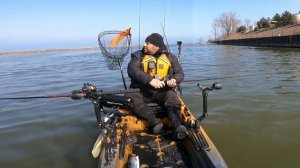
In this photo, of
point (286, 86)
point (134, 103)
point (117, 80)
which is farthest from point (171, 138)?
point (117, 80)

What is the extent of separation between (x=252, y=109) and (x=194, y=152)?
5.54 meters

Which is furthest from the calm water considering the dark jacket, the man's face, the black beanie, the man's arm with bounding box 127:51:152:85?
the black beanie

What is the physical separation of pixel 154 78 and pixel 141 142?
1.26 meters

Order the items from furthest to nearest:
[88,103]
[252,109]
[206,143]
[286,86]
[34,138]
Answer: [286,86], [88,103], [252,109], [34,138], [206,143]

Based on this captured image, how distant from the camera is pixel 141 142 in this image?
21.5 ft

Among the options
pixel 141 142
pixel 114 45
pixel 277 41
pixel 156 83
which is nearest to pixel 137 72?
pixel 156 83

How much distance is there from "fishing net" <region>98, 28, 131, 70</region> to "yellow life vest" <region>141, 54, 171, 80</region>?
3.04m

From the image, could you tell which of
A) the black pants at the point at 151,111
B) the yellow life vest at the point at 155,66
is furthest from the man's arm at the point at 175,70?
the black pants at the point at 151,111

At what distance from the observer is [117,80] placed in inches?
738

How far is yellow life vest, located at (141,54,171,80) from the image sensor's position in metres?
6.79

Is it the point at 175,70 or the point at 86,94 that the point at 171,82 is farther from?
the point at 86,94

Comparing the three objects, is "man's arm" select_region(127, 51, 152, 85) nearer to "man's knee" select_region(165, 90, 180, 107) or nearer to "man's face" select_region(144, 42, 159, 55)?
"man's face" select_region(144, 42, 159, 55)

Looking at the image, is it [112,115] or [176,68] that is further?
[176,68]

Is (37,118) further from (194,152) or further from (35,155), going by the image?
(194,152)
